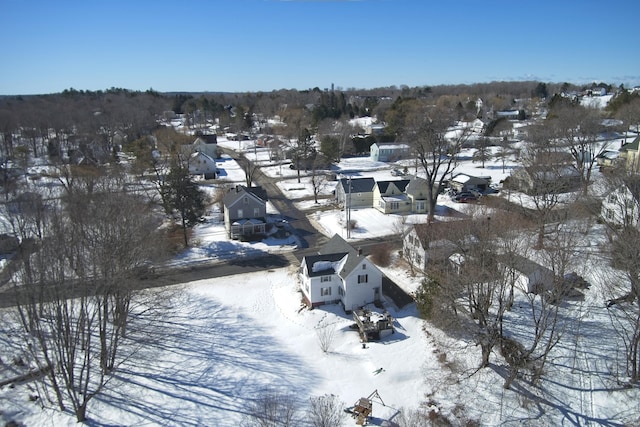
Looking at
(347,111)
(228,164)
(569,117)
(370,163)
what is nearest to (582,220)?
(569,117)

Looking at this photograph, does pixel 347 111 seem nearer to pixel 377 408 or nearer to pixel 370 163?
pixel 370 163

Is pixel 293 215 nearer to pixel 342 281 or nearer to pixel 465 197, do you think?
pixel 465 197

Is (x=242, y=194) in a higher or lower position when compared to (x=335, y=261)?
higher

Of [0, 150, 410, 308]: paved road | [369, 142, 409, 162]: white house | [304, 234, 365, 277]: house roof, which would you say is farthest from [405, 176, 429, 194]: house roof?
[369, 142, 409, 162]: white house

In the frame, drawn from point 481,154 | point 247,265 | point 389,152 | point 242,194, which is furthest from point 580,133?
point 247,265

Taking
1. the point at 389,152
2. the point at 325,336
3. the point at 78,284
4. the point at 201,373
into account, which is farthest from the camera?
the point at 389,152

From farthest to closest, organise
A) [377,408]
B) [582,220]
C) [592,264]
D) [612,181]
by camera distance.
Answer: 1. [612,181]
2. [582,220]
3. [592,264]
4. [377,408]

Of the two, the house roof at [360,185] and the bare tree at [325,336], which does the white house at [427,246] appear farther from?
the house roof at [360,185]
